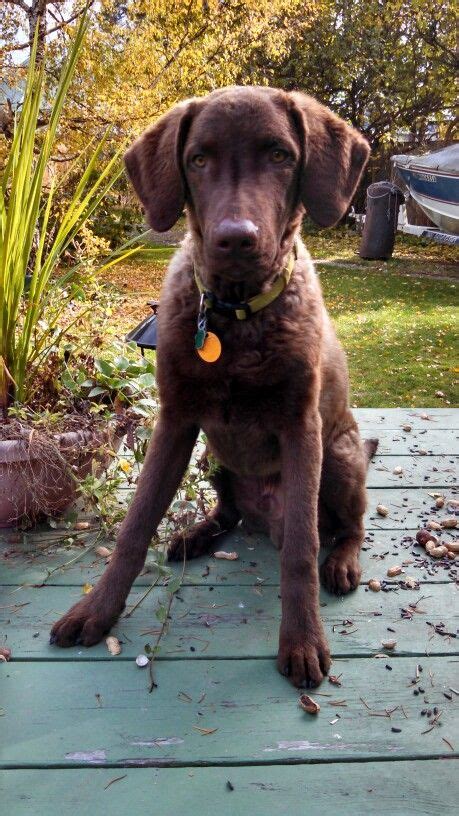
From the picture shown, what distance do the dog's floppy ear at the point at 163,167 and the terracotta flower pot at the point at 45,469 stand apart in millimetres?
757

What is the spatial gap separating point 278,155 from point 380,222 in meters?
10.2

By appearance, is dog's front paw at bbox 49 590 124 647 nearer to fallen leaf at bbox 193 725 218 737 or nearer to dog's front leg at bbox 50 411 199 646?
dog's front leg at bbox 50 411 199 646

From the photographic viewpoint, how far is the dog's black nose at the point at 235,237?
173 centimetres

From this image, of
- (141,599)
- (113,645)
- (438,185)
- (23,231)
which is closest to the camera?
(113,645)

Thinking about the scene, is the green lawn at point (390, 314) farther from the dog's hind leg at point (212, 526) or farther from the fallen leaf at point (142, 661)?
the fallen leaf at point (142, 661)

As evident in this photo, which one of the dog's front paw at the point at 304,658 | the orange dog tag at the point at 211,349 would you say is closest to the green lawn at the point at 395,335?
the orange dog tag at the point at 211,349

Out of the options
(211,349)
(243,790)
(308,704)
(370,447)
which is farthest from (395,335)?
(243,790)

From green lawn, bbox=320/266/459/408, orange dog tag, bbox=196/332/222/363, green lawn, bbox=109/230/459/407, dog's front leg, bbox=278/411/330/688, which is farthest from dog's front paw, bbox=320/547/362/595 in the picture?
green lawn, bbox=320/266/459/408

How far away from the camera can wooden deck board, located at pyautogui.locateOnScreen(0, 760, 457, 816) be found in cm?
134

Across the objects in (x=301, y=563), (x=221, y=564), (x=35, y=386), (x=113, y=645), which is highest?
(x=35, y=386)

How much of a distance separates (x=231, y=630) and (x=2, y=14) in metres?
7.74

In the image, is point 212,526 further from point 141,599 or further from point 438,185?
point 438,185

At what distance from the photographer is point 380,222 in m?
11.7

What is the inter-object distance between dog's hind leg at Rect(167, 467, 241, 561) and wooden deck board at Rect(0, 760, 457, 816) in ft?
2.97
